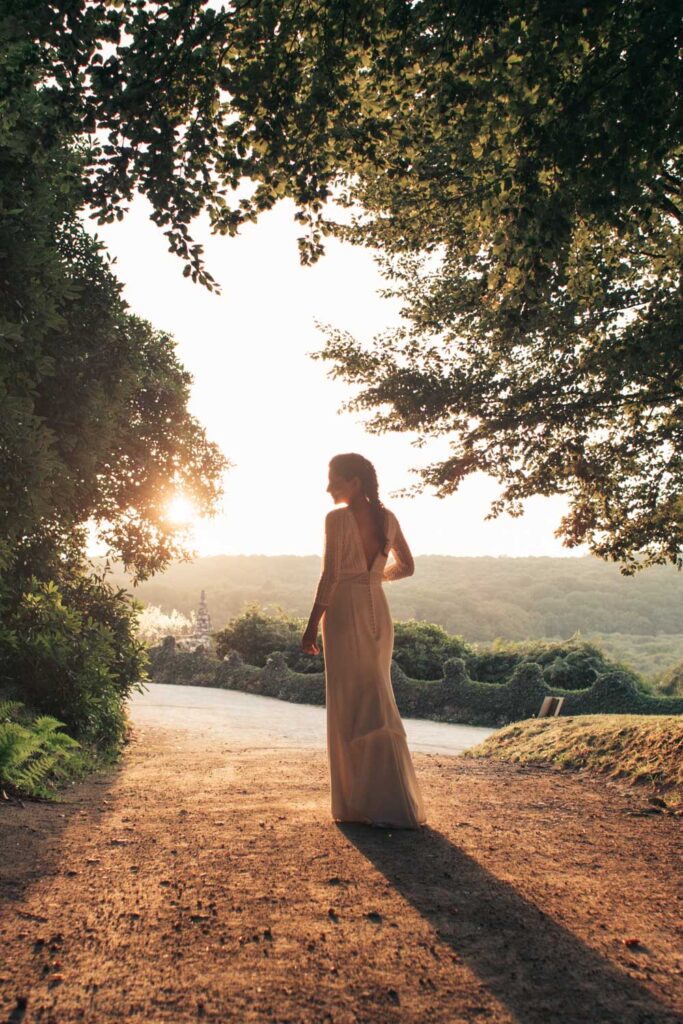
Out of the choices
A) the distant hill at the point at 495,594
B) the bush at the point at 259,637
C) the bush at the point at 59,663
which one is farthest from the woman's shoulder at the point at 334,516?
the distant hill at the point at 495,594

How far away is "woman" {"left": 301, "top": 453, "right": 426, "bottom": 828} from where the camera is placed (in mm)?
4781

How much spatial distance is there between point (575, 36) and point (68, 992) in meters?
4.88

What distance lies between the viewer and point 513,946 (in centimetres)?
287

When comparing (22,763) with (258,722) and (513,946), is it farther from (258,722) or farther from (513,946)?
(258,722)

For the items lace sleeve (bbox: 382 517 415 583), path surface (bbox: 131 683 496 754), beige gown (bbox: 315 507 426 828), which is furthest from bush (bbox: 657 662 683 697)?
beige gown (bbox: 315 507 426 828)

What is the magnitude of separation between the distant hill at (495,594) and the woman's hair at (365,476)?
42.7 metres

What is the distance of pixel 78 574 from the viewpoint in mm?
10703

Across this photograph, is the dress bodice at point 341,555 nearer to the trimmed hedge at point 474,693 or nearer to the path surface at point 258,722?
the path surface at point 258,722

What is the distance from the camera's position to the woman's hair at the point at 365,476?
5328 mm

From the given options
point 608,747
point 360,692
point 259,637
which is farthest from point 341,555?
point 259,637

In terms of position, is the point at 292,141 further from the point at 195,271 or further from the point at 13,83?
the point at 13,83

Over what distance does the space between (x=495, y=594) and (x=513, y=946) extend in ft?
213

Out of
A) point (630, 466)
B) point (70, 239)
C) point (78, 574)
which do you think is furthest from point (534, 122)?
point (78, 574)

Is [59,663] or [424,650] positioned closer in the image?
[59,663]
